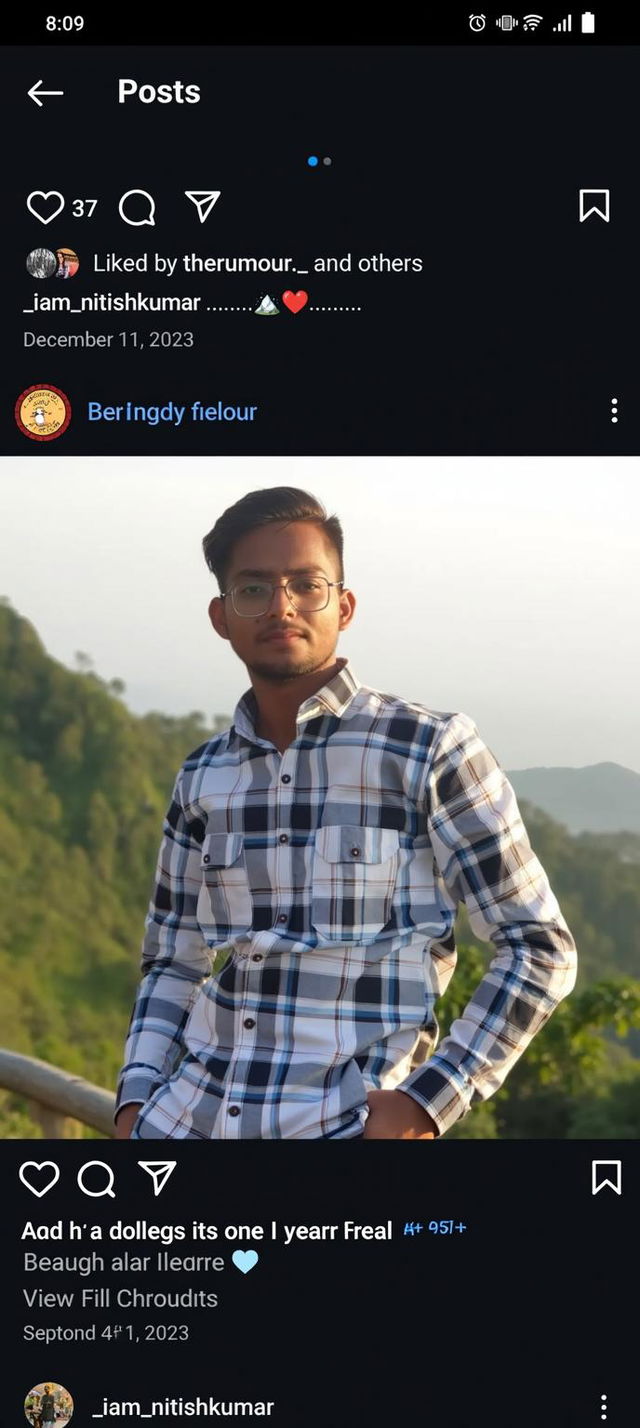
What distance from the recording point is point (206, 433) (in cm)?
216

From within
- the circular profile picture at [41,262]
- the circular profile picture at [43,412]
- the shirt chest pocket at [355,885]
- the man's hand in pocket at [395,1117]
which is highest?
the circular profile picture at [41,262]

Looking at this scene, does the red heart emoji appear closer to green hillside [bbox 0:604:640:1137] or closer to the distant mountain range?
the distant mountain range

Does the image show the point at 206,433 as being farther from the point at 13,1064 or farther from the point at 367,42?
the point at 13,1064

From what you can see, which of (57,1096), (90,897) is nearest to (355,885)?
(57,1096)

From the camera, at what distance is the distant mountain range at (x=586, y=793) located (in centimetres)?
266

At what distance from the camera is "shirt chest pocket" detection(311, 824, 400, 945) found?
198cm
